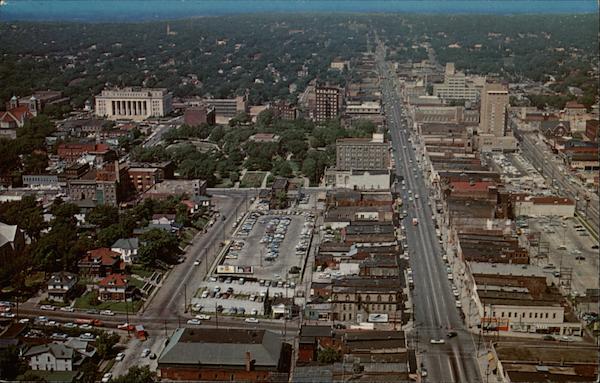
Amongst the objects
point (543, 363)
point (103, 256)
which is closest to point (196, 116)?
point (103, 256)

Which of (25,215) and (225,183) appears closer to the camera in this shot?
(25,215)

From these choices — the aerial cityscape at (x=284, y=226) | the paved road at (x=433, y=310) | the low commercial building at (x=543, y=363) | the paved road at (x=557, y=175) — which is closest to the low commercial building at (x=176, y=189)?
the aerial cityscape at (x=284, y=226)

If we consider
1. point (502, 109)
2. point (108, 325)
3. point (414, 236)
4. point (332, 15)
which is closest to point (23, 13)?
point (108, 325)

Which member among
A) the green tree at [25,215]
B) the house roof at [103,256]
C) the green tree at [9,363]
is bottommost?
the green tree at [9,363]

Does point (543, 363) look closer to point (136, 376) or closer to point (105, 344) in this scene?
point (136, 376)

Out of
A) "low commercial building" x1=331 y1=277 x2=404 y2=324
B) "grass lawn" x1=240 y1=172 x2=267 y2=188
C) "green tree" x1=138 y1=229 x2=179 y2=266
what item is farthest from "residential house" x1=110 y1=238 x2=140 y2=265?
"grass lawn" x1=240 y1=172 x2=267 y2=188

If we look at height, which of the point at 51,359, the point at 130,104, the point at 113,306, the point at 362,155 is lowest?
the point at 113,306

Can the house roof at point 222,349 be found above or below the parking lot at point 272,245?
above

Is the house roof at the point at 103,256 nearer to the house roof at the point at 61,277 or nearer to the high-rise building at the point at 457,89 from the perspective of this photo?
the house roof at the point at 61,277

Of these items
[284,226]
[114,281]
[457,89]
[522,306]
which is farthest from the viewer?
[457,89]
